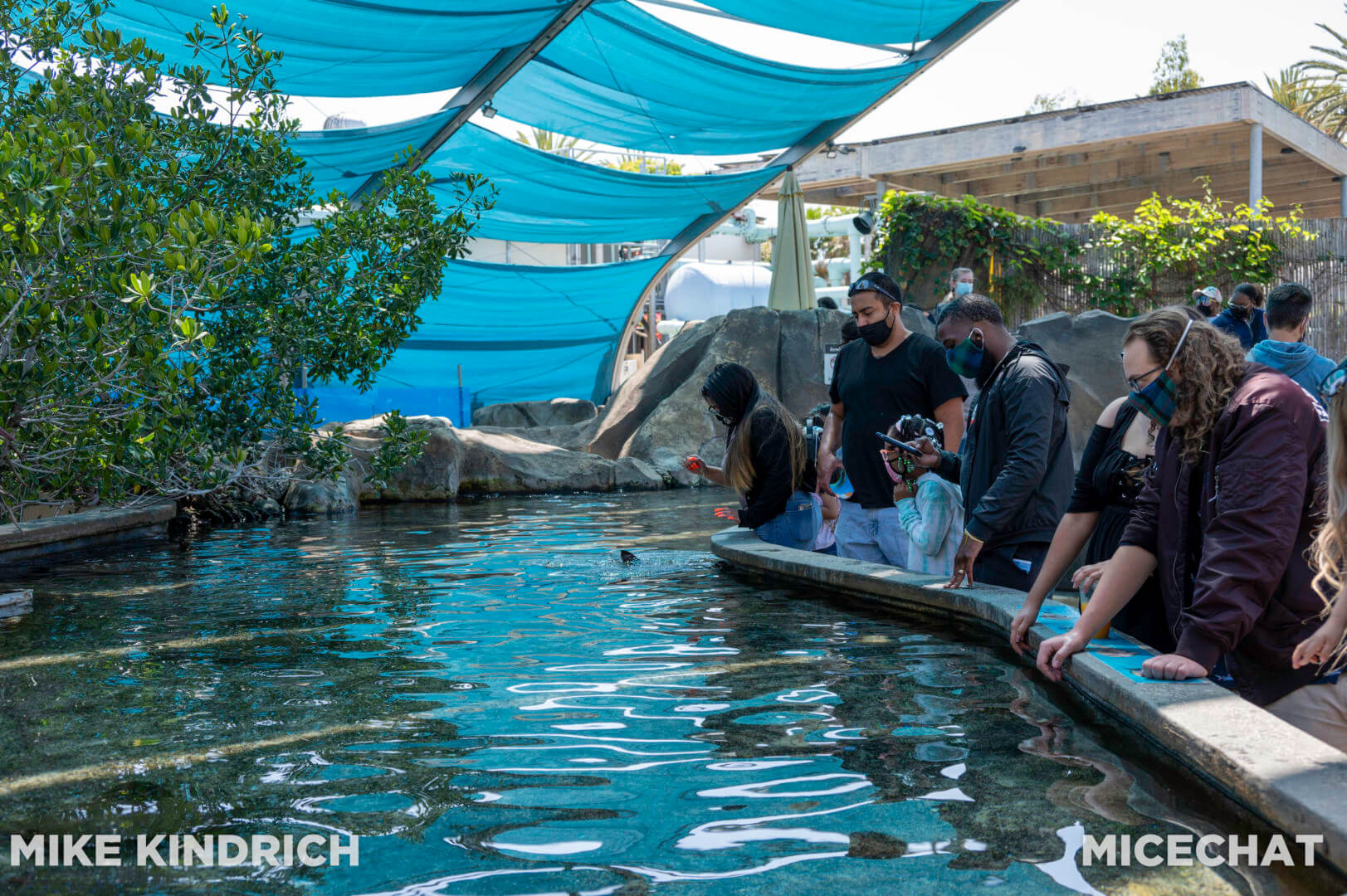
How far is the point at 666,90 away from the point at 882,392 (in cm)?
1028

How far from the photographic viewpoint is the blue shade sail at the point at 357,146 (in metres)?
13.5

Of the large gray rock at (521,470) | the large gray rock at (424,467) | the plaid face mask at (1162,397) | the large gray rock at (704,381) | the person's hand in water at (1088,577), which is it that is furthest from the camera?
the large gray rock at (704,381)

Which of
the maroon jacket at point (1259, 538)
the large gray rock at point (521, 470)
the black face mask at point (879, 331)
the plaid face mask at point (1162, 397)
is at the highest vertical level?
the black face mask at point (879, 331)

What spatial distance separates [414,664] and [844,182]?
704 inches

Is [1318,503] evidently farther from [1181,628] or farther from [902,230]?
[902,230]

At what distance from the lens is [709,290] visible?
125 ft

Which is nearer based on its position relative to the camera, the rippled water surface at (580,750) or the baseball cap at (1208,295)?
the rippled water surface at (580,750)

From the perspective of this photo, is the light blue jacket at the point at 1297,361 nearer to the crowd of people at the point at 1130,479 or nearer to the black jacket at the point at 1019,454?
the crowd of people at the point at 1130,479

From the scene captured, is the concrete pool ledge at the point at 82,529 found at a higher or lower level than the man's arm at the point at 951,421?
lower

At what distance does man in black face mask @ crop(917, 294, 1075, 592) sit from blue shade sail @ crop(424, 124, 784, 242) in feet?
37.6

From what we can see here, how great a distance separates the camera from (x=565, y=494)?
51.3 feet

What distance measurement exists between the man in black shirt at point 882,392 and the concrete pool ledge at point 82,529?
6473 mm

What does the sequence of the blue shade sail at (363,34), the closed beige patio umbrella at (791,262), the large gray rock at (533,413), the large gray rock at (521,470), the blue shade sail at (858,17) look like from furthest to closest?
1. the large gray rock at (533,413)
2. the closed beige patio umbrella at (791,262)
3. the large gray rock at (521,470)
4. the blue shade sail at (858,17)
5. the blue shade sail at (363,34)

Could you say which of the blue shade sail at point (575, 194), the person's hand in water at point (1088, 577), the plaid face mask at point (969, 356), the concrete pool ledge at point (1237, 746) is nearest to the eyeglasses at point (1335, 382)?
the concrete pool ledge at point (1237, 746)
